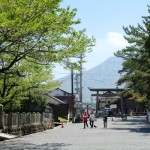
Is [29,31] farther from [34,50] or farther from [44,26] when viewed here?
[34,50]

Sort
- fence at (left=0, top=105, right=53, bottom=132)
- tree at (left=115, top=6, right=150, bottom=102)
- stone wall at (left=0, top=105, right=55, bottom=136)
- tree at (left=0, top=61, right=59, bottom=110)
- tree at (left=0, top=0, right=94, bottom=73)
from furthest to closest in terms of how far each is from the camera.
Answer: tree at (left=115, top=6, right=150, bottom=102)
tree at (left=0, top=61, right=59, bottom=110)
stone wall at (left=0, top=105, right=55, bottom=136)
fence at (left=0, top=105, right=53, bottom=132)
tree at (left=0, top=0, right=94, bottom=73)

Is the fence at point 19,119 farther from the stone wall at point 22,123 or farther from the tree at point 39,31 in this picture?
the tree at point 39,31

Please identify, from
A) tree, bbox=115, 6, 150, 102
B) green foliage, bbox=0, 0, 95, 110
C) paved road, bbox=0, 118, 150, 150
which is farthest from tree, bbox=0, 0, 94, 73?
tree, bbox=115, 6, 150, 102

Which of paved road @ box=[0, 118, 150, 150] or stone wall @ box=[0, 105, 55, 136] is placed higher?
stone wall @ box=[0, 105, 55, 136]

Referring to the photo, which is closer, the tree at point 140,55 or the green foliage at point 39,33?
the green foliage at point 39,33

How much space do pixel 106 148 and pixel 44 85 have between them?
23522mm

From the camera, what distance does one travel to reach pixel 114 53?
6016 centimetres

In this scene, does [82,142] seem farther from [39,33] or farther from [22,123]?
[22,123]

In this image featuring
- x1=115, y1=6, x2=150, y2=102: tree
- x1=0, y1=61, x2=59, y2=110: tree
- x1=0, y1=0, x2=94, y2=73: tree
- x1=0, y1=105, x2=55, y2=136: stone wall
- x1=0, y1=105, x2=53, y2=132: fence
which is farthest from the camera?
x1=115, y1=6, x2=150, y2=102: tree

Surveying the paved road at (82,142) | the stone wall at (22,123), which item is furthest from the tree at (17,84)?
the paved road at (82,142)

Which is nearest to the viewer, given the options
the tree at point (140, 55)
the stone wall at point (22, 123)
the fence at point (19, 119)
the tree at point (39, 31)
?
the tree at point (39, 31)

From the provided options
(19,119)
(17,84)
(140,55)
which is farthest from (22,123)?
(140,55)

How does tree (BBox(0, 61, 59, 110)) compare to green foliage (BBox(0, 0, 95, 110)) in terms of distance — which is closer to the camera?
green foliage (BBox(0, 0, 95, 110))

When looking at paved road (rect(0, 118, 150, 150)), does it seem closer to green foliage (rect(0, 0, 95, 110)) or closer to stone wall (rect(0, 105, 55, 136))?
stone wall (rect(0, 105, 55, 136))
